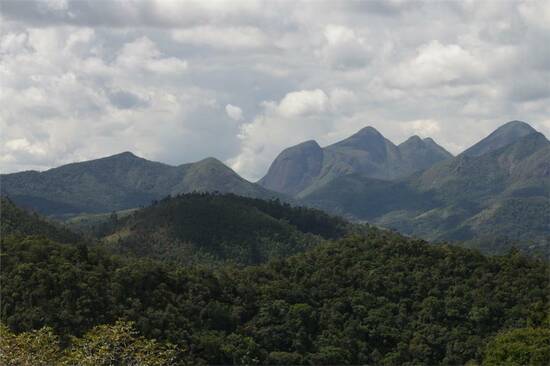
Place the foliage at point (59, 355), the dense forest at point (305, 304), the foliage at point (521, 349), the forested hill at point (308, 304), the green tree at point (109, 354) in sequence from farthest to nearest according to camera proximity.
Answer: the forested hill at point (308, 304) → the dense forest at point (305, 304) → the foliage at point (521, 349) → the green tree at point (109, 354) → the foliage at point (59, 355)

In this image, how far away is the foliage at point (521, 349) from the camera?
55125 millimetres

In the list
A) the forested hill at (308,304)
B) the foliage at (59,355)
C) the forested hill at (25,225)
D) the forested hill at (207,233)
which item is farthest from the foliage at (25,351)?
the forested hill at (207,233)

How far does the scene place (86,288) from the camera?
63688mm

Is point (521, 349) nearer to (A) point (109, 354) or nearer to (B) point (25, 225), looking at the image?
(A) point (109, 354)

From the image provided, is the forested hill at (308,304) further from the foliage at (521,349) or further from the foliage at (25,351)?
the foliage at (25,351)

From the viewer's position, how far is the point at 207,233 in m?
157

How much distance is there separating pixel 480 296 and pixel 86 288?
39.4 meters

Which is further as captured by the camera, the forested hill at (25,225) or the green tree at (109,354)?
the forested hill at (25,225)

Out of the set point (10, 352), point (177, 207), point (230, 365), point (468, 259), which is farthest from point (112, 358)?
point (177, 207)

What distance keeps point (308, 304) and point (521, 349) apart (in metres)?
25.4

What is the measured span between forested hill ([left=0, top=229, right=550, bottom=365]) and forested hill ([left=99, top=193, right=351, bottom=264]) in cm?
6289

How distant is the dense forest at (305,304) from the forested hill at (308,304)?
0.12 m

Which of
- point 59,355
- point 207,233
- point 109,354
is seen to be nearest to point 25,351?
point 109,354

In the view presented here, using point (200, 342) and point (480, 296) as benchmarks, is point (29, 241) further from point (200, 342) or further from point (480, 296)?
point (480, 296)
